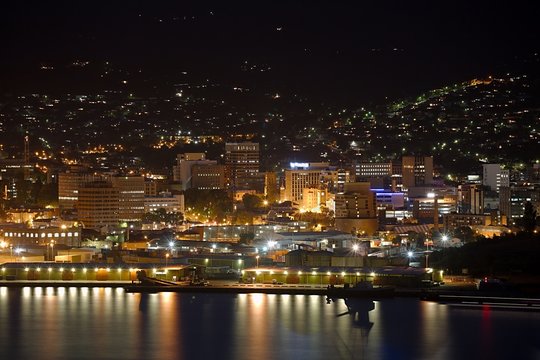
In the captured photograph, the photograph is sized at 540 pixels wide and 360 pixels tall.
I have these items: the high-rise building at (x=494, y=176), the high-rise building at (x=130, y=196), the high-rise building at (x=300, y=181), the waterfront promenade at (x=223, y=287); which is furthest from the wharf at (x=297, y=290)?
the high-rise building at (x=494, y=176)

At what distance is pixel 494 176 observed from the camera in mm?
51031

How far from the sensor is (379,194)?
46.1 metres

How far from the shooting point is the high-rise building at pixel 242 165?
53750mm

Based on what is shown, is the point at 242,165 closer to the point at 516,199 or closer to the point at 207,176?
the point at 207,176

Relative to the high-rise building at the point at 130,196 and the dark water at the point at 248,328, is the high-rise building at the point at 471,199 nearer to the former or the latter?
the high-rise building at the point at 130,196

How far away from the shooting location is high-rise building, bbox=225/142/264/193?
53.8m

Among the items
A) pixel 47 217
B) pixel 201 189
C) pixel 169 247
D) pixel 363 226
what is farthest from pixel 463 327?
pixel 201 189

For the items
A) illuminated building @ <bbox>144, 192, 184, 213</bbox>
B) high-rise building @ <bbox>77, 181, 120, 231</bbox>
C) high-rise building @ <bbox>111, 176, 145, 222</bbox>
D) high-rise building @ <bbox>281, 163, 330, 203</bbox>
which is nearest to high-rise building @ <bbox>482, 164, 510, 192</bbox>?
high-rise building @ <bbox>281, 163, 330, 203</bbox>

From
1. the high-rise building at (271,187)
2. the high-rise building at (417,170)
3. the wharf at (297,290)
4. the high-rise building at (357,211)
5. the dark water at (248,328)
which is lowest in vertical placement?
the dark water at (248,328)

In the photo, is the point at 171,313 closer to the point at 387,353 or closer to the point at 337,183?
the point at 387,353

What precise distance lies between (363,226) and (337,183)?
12.6 metres

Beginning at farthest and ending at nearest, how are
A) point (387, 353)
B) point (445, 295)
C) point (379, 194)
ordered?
point (379, 194) < point (445, 295) < point (387, 353)

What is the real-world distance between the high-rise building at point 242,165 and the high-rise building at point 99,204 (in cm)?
1050

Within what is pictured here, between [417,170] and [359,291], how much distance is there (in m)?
31.5
